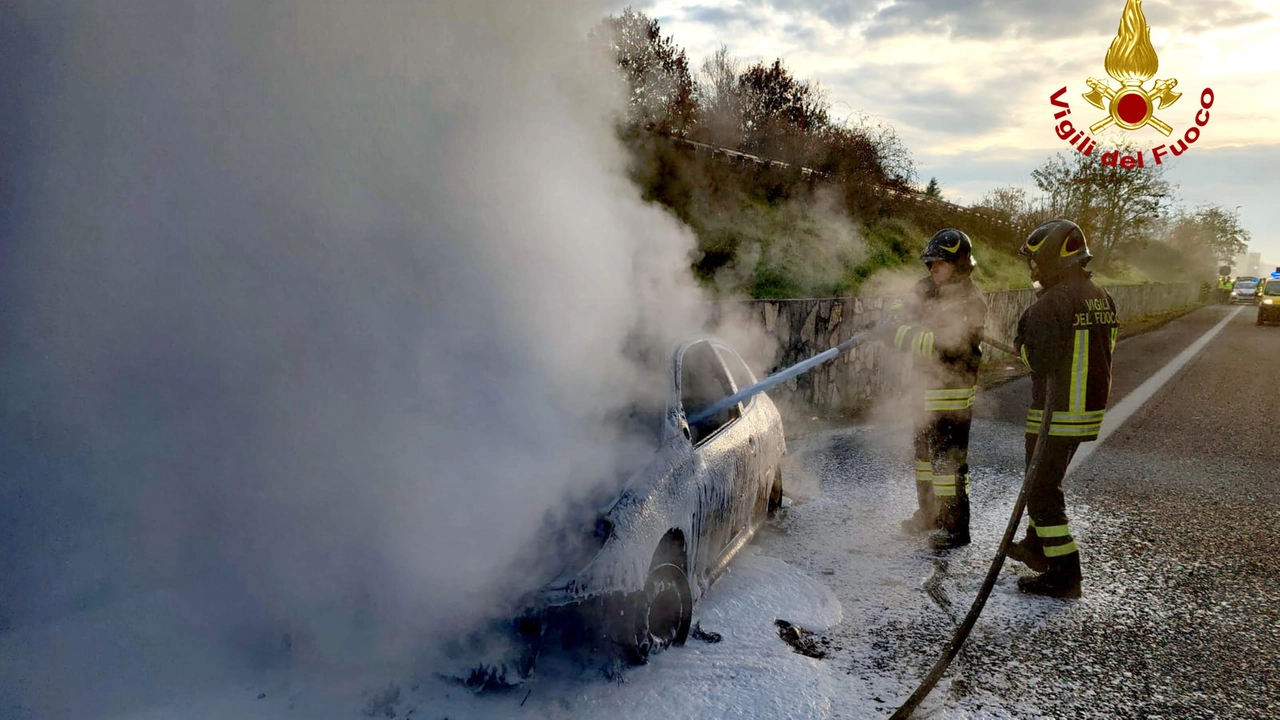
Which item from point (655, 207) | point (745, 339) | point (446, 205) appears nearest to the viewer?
point (446, 205)

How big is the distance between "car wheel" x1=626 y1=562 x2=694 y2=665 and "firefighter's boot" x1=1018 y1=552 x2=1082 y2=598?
2192mm

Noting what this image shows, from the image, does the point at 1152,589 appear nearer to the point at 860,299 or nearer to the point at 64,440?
the point at 64,440

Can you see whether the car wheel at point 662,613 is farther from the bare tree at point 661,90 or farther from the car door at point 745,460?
the bare tree at point 661,90

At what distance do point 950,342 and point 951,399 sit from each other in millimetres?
365

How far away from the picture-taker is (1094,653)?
3500 millimetres

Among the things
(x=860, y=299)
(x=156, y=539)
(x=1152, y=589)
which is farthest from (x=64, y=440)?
(x=860, y=299)

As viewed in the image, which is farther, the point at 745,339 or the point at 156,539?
the point at 745,339

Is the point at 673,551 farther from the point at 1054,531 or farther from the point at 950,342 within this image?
the point at 950,342

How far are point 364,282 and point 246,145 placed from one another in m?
0.67

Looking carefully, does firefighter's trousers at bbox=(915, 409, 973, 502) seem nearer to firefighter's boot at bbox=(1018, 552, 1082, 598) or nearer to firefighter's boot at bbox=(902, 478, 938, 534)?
firefighter's boot at bbox=(902, 478, 938, 534)

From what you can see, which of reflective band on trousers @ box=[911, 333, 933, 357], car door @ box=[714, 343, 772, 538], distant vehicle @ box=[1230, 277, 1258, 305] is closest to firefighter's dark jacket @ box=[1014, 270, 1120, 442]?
reflective band on trousers @ box=[911, 333, 933, 357]

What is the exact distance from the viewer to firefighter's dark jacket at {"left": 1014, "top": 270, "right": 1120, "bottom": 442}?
13.5ft

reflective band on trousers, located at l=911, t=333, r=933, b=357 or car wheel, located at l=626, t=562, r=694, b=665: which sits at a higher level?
reflective band on trousers, located at l=911, t=333, r=933, b=357

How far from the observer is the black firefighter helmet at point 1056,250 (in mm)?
4281
